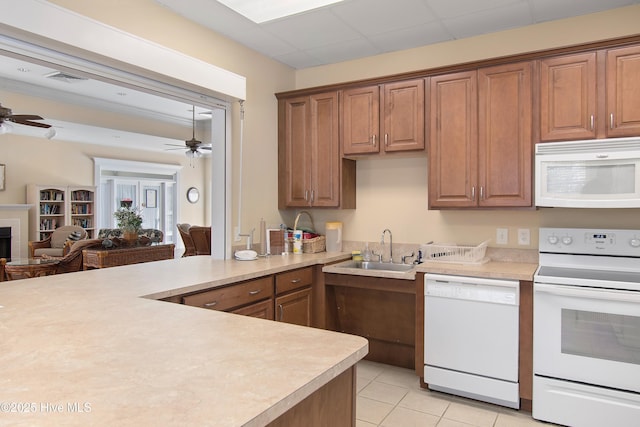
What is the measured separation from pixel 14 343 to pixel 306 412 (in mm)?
854

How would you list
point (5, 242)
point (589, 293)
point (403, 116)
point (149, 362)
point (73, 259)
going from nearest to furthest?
point (149, 362)
point (589, 293)
point (403, 116)
point (73, 259)
point (5, 242)

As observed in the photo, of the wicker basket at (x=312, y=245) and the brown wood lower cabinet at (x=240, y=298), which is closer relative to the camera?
the brown wood lower cabinet at (x=240, y=298)

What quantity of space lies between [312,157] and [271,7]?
50.9 inches

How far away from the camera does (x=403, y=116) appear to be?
10.8 feet

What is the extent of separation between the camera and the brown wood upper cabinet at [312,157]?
11.9 ft

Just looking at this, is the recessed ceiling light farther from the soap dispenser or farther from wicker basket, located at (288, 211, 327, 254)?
the soap dispenser

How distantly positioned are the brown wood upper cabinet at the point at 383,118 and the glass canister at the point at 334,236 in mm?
663

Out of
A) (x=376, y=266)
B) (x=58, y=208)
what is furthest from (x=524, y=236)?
(x=58, y=208)

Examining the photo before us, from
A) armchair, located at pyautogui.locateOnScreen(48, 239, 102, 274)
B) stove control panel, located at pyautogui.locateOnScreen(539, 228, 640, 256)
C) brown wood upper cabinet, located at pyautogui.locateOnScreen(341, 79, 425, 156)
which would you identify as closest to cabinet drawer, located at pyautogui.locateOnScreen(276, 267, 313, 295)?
brown wood upper cabinet, located at pyautogui.locateOnScreen(341, 79, 425, 156)

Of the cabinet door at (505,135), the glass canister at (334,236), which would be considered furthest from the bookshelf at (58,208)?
the cabinet door at (505,135)

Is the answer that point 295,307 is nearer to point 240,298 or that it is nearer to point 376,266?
point 240,298

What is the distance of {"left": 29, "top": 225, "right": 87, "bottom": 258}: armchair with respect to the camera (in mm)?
7135

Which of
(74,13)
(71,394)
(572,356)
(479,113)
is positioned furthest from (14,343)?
(479,113)

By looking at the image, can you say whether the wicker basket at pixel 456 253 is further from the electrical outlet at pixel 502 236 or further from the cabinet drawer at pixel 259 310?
the cabinet drawer at pixel 259 310
